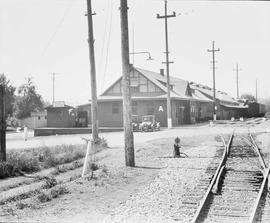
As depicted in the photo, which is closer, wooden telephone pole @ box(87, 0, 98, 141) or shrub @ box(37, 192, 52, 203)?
shrub @ box(37, 192, 52, 203)

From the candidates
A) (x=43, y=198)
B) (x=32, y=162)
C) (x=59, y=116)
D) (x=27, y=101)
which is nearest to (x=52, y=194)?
(x=43, y=198)

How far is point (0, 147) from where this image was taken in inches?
564

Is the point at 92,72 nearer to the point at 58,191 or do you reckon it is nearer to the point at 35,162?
the point at 35,162

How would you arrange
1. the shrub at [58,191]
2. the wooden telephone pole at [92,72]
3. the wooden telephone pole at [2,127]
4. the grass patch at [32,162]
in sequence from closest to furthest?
the shrub at [58,191]
the grass patch at [32,162]
the wooden telephone pole at [2,127]
the wooden telephone pole at [92,72]

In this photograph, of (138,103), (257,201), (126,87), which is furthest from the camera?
(138,103)

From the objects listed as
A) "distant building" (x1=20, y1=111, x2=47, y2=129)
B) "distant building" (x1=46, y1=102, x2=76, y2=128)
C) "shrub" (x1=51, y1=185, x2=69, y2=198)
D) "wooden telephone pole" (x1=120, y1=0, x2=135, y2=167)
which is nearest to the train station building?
"distant building" (x1=46, y1=102, x2=76, y2=128)

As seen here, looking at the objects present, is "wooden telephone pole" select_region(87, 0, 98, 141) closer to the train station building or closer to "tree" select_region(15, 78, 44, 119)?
the train station building

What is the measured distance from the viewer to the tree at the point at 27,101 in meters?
67.5

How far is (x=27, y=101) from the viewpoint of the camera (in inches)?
2862

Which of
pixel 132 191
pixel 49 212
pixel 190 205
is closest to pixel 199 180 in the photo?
pixel 132 191

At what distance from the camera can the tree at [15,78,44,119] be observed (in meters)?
67.5

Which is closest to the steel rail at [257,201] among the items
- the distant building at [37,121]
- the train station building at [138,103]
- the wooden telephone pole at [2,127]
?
the wooden telephone pole at [2,127]

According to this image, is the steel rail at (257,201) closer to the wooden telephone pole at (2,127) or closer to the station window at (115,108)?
the wooden telephone pole at (2,127)

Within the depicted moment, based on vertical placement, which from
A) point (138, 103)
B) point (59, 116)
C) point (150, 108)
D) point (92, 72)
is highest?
point (92, 72)
